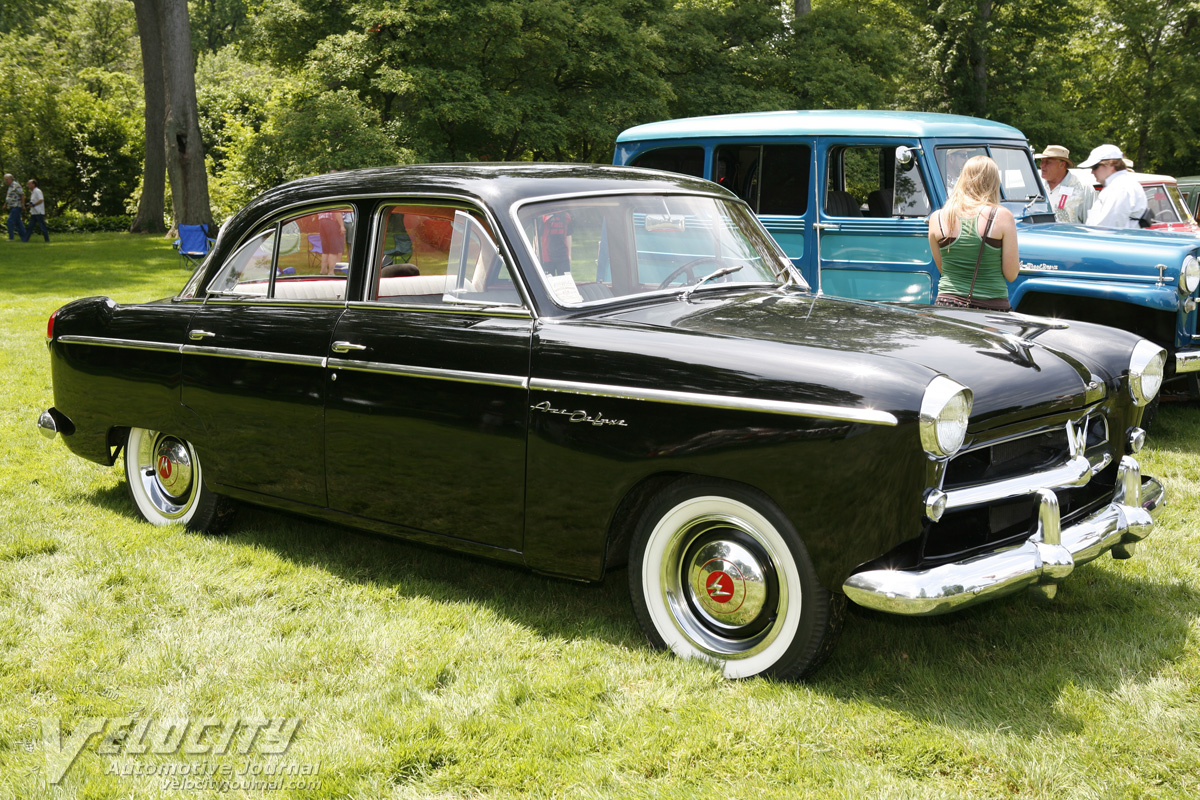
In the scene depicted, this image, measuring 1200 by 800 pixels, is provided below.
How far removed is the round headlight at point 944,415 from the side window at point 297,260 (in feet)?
8.64

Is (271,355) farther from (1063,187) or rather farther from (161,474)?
(1063,187)

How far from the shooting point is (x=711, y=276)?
14.9 ft

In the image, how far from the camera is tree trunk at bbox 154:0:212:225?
22297mm

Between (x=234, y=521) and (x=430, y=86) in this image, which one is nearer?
(x=234, y=521)

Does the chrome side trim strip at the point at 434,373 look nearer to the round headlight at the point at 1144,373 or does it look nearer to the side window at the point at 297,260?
the side window at the point at 297,260

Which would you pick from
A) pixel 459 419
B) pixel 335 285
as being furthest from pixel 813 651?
pixel 335 285

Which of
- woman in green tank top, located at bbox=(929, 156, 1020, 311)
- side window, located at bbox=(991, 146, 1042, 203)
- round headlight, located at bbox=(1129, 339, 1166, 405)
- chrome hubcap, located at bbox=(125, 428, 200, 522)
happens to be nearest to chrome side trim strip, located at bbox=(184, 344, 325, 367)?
chrome hubcap, located at bbox=(125, 428, 200, 522)

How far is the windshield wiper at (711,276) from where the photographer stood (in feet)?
14.3

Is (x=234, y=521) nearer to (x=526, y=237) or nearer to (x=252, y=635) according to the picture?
(x=252, y=635)

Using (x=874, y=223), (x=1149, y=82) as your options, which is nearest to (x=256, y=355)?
(x=874, y=223)

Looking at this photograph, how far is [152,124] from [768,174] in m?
24.6

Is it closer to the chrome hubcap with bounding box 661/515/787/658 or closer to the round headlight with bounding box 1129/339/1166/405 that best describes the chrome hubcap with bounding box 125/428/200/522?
the chrome hubcap with bounding box 661/515/787/658

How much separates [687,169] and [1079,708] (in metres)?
6.56

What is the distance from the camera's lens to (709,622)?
374 centimetres
